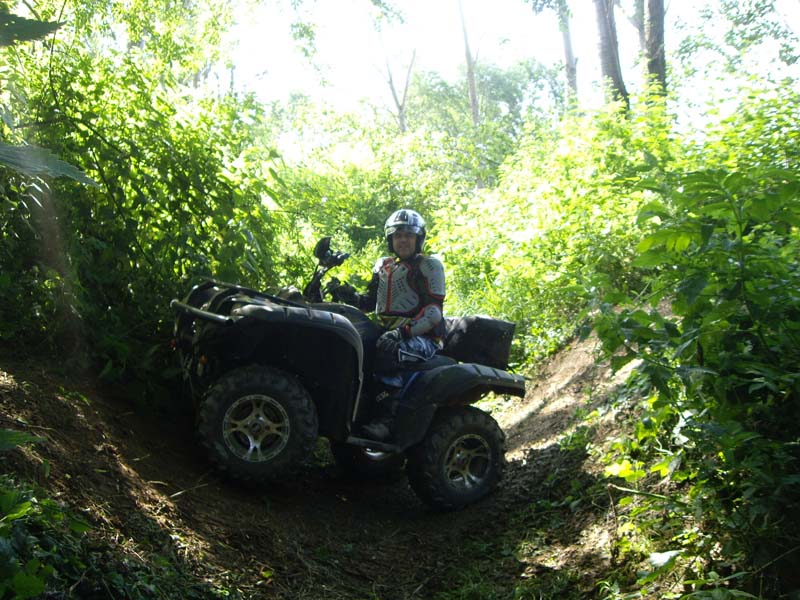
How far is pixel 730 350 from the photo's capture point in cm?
368

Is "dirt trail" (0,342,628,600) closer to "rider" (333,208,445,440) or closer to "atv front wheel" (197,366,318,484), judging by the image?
"atv front wheel" (197,366,318,484)

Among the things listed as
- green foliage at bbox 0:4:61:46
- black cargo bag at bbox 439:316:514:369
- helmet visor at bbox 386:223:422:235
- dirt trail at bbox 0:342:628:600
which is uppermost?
helmet visor at bbox 386:223:422:235

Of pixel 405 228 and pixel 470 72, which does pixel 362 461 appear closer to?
pixel 405 228

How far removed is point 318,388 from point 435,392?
852 millimetres

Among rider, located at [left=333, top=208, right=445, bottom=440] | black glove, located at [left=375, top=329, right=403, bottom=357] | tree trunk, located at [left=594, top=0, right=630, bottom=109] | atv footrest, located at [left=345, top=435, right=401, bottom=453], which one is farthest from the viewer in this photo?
tree trunk, located at [left=594, top=0, right=630, bottom=109]

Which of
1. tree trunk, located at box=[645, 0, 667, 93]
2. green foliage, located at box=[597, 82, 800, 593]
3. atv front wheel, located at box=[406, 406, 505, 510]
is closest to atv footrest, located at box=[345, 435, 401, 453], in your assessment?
atv front wheel, located at box=[406, 406, 505, 510]

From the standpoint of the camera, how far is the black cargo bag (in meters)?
6.55

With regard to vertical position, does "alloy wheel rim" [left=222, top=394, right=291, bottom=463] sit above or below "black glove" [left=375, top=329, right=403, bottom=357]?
below

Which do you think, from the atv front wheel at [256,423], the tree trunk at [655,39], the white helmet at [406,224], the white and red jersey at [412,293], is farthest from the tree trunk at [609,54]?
the atv front wheel at [256,423]

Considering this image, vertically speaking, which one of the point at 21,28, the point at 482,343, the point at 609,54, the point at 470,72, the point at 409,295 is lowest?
the point at 482,343

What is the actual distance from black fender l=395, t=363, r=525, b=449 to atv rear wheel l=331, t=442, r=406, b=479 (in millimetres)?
865

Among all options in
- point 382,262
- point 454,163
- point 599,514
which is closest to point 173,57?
point 382,262

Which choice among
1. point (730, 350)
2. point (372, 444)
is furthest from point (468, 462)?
point (730, 350)

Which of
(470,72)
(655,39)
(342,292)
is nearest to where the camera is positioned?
(342,292)
